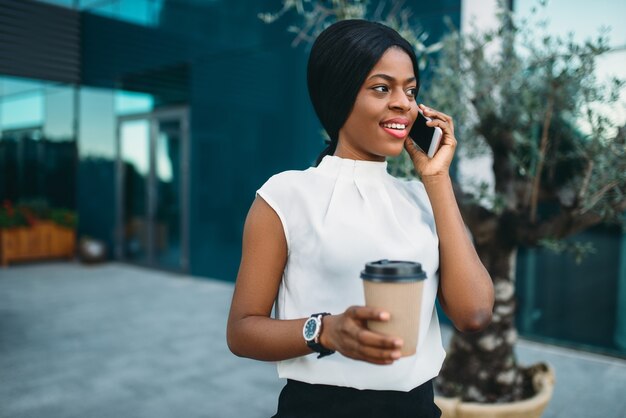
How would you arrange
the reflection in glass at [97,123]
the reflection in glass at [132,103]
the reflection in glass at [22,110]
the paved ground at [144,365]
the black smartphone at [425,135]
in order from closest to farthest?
the black smartphone at [425,135] → the paved ground at [144,365] → the reflection in glass at [132,103] → the reflection in glass at [97,123] → the reflection in glass at [22,110]

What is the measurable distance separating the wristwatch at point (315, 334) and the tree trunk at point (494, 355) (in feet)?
7.71

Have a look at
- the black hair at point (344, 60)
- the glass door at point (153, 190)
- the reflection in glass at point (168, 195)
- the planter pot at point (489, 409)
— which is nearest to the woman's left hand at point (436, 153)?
the black hair at point (344, 60)

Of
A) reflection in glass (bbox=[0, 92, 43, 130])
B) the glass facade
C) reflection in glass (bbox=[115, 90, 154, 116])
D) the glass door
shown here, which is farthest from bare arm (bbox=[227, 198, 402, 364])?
reflection in glass (bbox=[0, 92, 43, 130])

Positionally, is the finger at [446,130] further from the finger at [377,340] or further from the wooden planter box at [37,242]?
the wooden planter box at [37,242]

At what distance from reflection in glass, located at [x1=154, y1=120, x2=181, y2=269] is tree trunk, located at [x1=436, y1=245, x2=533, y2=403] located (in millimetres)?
7078

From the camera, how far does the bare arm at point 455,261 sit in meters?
1.28

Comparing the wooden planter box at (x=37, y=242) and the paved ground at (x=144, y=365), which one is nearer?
the paved ground at (x=144, y=365)

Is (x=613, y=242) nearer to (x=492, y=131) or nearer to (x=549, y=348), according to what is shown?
(x=549, y=348)

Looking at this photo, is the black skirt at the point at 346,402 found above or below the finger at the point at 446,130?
below

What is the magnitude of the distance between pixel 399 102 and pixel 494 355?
2.38 metres

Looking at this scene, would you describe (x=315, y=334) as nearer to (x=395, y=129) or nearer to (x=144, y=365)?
(x=395, y=129)

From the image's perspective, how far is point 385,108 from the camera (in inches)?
50.5

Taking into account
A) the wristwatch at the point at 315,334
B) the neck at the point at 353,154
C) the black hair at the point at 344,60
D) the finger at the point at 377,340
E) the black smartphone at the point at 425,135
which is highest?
the black hair at the point at 344,60

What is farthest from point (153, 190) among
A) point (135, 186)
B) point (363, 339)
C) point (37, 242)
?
point (363, 339)
